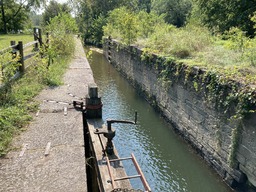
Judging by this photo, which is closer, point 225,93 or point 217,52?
point 225,93

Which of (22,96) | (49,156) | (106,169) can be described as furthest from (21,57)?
(106,169)

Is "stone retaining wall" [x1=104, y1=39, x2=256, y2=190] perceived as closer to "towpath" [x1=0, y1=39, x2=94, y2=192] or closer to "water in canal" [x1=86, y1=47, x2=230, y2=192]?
"water in canal" [x1=86, y1=47, x2=230, y2=192]

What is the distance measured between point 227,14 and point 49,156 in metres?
10.9

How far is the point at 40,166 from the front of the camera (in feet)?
11.3

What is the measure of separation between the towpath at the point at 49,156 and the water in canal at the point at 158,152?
1764 mm

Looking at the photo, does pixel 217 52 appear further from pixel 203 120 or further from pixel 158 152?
pixel 158 152

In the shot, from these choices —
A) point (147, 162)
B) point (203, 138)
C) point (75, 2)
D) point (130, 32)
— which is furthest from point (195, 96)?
point (75, 2)

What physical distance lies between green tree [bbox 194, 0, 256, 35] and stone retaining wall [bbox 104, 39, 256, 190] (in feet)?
15.0

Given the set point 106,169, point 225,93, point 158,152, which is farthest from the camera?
point 158,152

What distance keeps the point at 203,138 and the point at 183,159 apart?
28.8 inches

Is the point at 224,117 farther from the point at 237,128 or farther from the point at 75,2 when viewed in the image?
the point at 75,2

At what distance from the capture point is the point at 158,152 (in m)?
6.46

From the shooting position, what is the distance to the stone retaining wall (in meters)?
4.49

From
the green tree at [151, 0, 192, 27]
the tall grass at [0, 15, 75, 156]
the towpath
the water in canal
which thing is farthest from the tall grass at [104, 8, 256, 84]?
the green tree at [151, 0, 192, 27]
